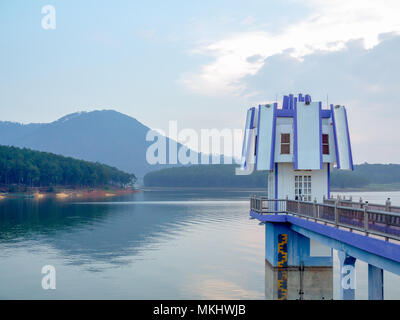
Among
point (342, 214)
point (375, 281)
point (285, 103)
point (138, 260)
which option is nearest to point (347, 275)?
point (375, 281)

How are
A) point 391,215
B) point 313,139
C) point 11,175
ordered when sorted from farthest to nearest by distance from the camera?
point 11,175 → point 313,139 → point 391,215

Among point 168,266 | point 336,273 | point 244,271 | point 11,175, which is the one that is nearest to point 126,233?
point 168,266

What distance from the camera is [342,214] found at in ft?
68.1

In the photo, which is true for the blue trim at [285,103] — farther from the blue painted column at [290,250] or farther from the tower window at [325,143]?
the blue painted column at [290,250]

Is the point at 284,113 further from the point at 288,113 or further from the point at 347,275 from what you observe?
the point at 347,275

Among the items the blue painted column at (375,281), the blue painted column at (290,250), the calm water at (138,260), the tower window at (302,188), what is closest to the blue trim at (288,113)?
the tower window at (302,188)

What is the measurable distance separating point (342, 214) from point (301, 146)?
8664mm

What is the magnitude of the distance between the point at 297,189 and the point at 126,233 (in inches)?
1770

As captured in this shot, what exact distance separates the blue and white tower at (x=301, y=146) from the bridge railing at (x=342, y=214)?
116 cm

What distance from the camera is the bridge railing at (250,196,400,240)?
15.9m

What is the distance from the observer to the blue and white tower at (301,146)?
28.8m

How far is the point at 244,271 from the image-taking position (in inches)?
1742

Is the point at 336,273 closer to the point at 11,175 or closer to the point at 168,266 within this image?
the point at 168,266
